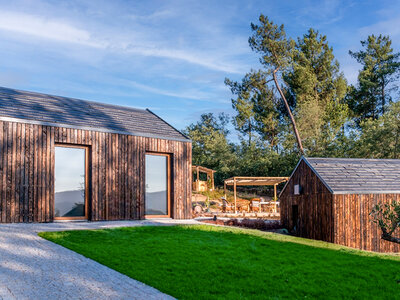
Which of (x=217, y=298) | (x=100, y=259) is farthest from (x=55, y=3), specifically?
(x=217, y=298)

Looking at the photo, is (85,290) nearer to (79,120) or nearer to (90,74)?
(79,120)

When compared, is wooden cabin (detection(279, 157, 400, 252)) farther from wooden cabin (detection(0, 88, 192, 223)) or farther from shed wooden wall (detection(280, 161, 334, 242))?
wooden cabin (detection(0, 88, 192, 223))

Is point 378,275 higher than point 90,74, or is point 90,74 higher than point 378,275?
point 90,74

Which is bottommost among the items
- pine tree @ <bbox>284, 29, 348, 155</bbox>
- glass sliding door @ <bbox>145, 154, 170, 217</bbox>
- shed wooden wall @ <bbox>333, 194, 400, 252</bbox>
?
shed wooden wall @ <bbox>333, 194, 400, 252</bbox>

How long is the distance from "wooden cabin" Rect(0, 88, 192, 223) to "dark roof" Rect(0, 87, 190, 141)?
0.03m

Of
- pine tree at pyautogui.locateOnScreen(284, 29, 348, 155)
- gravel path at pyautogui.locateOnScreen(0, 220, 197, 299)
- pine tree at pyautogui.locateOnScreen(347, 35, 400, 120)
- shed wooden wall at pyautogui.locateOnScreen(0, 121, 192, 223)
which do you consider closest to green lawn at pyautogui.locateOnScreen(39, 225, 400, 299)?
gravel path at pyautogui.locateOnScreen(0, 220, 197, 299)

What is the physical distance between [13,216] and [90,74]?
8664 mm

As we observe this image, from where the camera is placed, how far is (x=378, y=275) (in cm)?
727

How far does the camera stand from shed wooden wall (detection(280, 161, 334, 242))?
13602mm

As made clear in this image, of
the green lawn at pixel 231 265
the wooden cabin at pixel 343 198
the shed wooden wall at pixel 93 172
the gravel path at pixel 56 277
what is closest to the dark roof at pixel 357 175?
the wooden cabin at pixel 343 198

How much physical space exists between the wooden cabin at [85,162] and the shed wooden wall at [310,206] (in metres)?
4.21

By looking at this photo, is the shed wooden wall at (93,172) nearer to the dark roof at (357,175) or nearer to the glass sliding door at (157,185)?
the glass sliding door at (157,185)

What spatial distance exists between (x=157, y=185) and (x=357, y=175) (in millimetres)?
7180

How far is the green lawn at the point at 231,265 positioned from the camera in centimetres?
579
